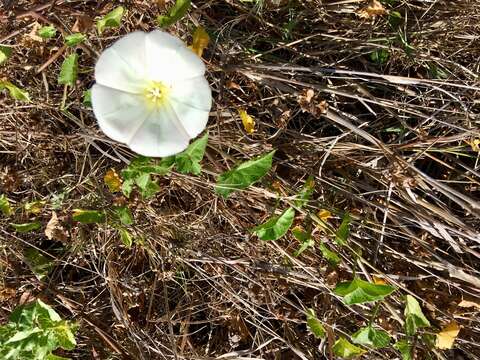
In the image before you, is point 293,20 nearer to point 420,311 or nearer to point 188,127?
point 188,127

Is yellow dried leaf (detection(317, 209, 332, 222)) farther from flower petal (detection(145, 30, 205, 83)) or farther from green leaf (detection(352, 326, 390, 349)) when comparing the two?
flower petal (detection(145, 30, 205, 83))

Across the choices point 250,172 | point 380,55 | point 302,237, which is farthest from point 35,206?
point 380,55

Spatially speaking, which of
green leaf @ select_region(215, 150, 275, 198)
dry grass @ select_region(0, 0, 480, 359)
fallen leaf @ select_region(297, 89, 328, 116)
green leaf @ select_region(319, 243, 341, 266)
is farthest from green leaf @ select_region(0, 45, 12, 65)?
green leaf @ select_region(319, 243, 341, 266)

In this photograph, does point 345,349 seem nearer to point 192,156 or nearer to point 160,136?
point 192,156

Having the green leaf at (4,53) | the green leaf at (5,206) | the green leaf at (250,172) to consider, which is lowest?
the green leaf at (5,206)

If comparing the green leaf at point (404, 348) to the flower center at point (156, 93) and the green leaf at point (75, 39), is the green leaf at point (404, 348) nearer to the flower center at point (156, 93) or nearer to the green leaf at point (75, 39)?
the flower center at point (156, 93)

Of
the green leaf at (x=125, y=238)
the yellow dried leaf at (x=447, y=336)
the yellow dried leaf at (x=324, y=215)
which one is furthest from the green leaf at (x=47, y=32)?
the yellow dried leaf at (x=447, y=336)
